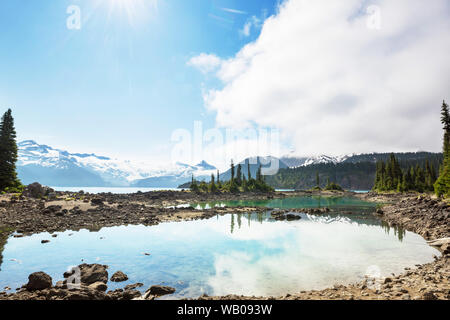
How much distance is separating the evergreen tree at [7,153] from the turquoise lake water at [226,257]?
38.8 metres

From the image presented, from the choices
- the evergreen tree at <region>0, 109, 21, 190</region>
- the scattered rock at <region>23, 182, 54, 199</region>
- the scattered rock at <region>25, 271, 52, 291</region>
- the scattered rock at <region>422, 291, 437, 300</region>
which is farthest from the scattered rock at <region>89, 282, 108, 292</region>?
the evergreen tree at <region>0, 109, 21, 190</region>

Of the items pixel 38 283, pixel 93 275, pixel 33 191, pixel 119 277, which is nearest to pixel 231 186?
pixel 33 191

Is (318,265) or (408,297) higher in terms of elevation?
(408,297)

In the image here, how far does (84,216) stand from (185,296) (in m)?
36.1

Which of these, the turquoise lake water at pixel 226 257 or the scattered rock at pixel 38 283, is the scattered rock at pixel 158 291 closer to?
the turquoise lake water at pixel 226 257

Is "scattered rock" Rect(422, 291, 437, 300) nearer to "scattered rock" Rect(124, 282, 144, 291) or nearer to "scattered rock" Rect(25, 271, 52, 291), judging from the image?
"scattered rock" Rect(124, 282, 144, 291)

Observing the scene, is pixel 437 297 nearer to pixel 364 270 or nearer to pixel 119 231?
pixel 364 270

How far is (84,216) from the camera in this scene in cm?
4072

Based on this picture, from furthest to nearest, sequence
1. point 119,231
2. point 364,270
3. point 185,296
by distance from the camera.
Answer: point 119,231 < point 364,270 < point 185,296

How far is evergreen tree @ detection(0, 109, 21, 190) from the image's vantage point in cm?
5330

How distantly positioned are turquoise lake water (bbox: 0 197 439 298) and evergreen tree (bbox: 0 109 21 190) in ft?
127
